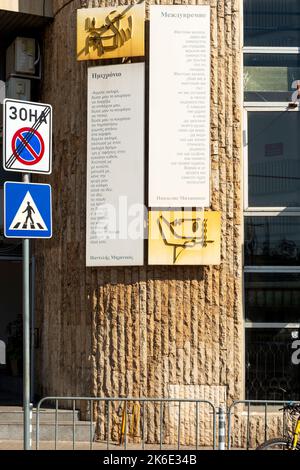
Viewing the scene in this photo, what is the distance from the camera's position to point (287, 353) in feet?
44.5

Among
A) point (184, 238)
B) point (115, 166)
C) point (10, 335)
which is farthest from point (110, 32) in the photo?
point (10, 335)

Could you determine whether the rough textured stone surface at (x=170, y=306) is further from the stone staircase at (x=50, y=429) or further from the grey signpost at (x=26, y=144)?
the grey signpost at (x=26, y=144)

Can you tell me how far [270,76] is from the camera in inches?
548

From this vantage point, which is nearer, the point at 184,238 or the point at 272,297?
the point at 184,238

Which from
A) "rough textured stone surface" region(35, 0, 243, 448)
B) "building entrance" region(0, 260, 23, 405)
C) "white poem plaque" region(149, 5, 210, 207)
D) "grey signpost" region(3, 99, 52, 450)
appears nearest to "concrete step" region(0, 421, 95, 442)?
"rough textured stone surface" region(35, 0, 243, 448)

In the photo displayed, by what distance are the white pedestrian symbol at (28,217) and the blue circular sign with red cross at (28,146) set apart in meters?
0.34

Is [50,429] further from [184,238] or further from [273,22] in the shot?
[273,22]

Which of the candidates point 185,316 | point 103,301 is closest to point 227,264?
point 185,316

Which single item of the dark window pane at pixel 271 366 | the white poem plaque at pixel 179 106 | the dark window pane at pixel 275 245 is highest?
the white poem plaque at pixel 179 106

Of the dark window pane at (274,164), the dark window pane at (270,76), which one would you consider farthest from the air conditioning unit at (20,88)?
the dark window pane at (274,164)

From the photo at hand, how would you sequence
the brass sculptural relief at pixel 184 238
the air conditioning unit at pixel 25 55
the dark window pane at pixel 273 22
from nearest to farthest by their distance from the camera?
the brass sculptural relief at pixel 184 238 < the dark window pane at pixel 273 22 < the air conditioning unit at pixel 25 55

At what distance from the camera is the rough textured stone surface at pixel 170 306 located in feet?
43.9

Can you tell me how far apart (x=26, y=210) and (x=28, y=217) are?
7 cm

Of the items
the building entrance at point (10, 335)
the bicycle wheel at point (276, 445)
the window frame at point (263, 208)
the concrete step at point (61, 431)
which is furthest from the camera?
the building entrance at point (10, 335)
